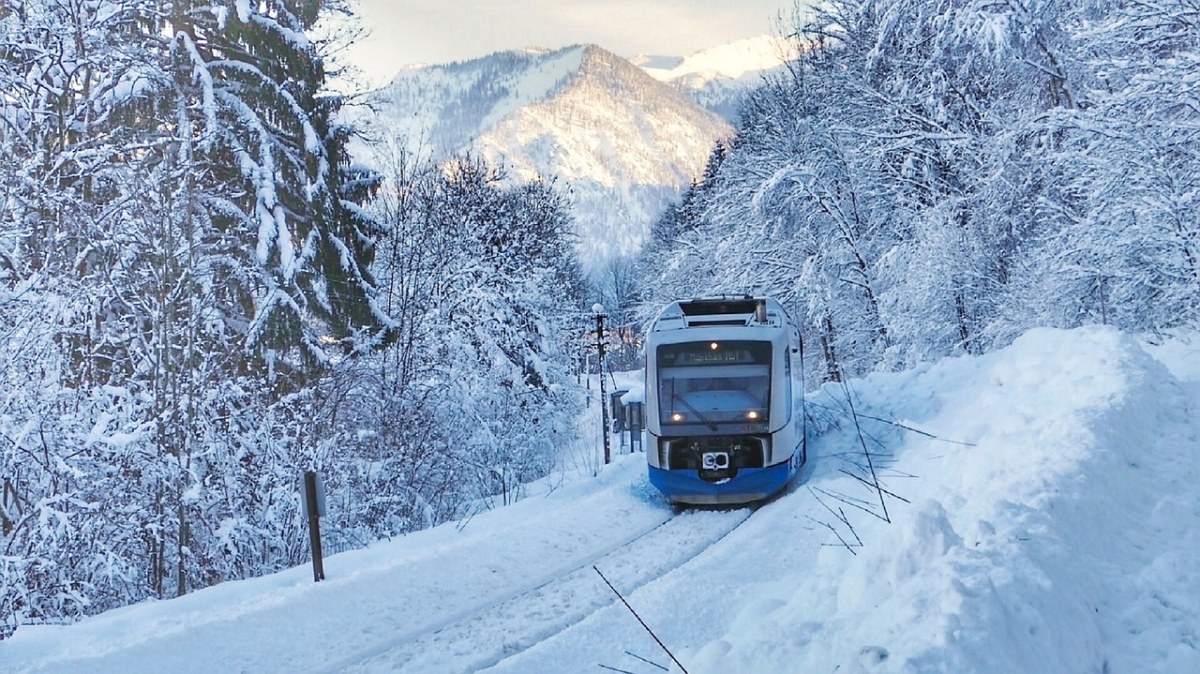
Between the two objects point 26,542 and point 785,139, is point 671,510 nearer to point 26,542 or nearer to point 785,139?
point 26,542

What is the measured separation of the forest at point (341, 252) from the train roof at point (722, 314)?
4.83 meters

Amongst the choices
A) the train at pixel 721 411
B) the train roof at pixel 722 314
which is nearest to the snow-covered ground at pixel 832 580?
the train at pixel 721 411

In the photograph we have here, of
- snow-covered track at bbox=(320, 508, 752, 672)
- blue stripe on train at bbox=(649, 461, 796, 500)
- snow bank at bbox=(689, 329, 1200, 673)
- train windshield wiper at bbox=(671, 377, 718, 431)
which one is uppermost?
snow bank at bbox=(689, 329, 1200, 673)

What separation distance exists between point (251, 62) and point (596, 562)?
11725 mm

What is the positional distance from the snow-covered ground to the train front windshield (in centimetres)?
131

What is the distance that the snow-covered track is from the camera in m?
6.26

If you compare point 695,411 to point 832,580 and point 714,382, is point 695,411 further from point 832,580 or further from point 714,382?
point 832,580

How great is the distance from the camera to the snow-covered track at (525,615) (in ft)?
20.5

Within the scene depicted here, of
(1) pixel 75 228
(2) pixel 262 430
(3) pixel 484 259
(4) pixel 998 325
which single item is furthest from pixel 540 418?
(1) pixel 75 228

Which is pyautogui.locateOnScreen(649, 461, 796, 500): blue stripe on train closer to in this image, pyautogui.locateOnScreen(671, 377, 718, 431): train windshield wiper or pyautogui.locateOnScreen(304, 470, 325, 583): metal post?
Answer: pyautogui.locateOnScreen(671, 377, 718, 431): train windshield wiper

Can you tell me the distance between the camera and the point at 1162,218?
1309cm

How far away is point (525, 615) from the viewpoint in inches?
283

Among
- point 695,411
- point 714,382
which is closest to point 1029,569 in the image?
point 695,411

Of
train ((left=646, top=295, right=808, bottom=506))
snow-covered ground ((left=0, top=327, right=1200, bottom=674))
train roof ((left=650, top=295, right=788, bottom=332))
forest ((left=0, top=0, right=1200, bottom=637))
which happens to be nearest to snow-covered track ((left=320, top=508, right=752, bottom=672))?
snow-covered ground ((left=0, top=327, right=1200, bottom=674))
